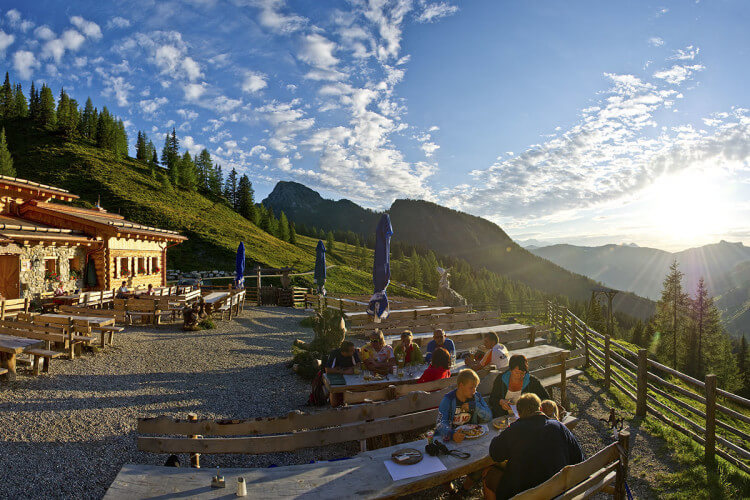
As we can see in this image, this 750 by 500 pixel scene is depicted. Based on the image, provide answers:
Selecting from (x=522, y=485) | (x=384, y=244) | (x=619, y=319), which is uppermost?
(x=384, y=244)

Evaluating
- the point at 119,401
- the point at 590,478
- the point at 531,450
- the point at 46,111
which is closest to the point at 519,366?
the point at 531,450

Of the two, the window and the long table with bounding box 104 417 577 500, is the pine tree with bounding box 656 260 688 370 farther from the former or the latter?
the window

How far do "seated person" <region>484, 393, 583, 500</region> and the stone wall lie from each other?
19.7 meters

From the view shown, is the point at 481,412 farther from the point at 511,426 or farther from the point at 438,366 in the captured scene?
the point at 438,366

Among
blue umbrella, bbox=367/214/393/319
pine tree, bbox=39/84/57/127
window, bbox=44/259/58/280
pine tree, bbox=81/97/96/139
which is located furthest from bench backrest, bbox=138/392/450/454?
pine tree, bbox=39/84/57/127

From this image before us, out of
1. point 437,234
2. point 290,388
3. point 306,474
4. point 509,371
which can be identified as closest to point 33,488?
point 306,474

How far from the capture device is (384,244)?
11.1 metres

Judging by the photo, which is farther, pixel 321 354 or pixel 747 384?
pixel 747 384

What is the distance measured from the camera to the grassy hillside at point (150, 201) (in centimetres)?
4622

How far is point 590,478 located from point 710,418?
484 cm

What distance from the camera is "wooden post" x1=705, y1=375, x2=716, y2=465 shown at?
5.97 m

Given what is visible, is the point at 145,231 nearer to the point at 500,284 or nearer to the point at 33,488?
the point at 33,488

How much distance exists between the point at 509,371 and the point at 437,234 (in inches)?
7720

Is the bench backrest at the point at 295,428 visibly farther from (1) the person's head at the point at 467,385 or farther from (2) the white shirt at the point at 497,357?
(2) the white shirt at the point at 497,357
